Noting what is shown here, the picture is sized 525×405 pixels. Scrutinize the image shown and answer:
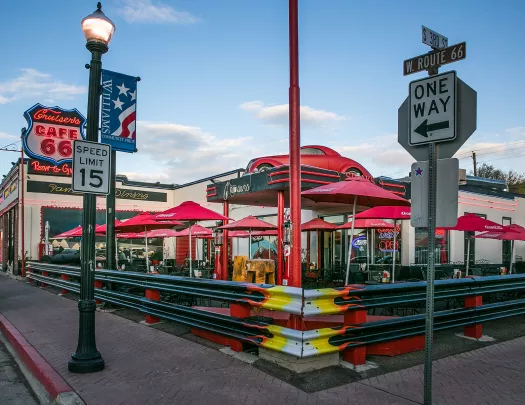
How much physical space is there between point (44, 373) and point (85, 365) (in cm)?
47

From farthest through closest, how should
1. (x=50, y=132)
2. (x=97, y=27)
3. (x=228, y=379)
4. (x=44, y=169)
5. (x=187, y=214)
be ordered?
(x=44, y=169)
(x=50, y=132)
(x=187, y=214)
(x=97, y=27)
(x=228, y=379)

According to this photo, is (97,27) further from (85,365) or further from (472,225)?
(472,225)

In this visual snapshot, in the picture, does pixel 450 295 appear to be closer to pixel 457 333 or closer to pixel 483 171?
pixel 457 333

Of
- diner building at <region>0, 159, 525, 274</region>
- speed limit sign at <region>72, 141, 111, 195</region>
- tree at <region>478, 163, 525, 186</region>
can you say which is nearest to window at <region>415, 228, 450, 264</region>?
diner building at <region>0, 159, 525, 274</region>

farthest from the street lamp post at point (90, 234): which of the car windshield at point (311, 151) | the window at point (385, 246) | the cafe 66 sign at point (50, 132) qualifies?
the window at point (385, 246)

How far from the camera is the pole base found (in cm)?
571

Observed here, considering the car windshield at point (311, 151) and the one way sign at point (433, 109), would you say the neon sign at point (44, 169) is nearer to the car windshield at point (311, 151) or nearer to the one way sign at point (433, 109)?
the car windshield at point (311, 151)

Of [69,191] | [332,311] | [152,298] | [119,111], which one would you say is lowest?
[152,298]

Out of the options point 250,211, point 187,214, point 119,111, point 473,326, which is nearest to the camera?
point 473,326

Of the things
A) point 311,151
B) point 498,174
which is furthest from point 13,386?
point 498,174

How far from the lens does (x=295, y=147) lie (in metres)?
6.63

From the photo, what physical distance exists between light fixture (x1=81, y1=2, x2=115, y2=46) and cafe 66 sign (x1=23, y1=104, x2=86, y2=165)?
12.7m

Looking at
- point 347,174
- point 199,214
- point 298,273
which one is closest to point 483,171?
point 347,174

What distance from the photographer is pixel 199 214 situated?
12570 millimetres
